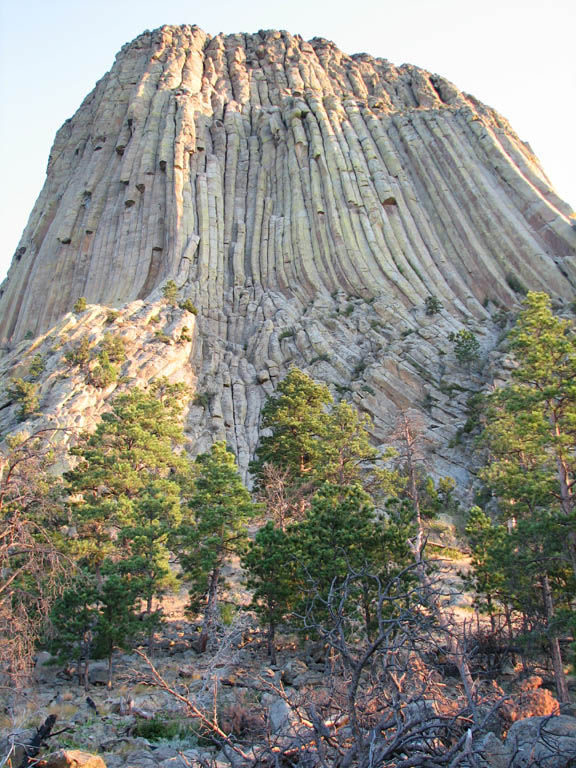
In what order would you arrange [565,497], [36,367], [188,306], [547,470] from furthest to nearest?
[188,306] → [36,367] → [547,470] → [565,497]

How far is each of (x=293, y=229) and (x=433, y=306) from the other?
17365mm

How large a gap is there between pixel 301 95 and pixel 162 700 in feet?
232

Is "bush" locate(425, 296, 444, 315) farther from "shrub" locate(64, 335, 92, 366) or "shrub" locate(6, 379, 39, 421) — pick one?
"shrub" locate(6, 379, 39, 421)

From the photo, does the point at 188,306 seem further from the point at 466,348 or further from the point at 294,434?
the point at 294,434

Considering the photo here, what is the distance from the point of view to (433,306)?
2035 inches

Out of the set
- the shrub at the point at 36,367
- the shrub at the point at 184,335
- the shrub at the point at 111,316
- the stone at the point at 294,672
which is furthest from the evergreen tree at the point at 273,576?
the shrub at the point at 111,316

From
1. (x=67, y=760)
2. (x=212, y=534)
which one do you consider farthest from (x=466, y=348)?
(x=67, y=760)

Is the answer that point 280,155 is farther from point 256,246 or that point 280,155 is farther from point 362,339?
point 362,339

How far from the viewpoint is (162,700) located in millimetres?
17672

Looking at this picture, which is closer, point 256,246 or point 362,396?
point 362,396

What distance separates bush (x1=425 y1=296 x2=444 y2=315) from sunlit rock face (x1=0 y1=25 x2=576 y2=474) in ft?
2.34

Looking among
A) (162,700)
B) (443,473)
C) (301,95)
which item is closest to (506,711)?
(162,700)

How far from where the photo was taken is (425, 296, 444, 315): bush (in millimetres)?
51688

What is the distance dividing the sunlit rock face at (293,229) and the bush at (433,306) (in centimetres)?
71
